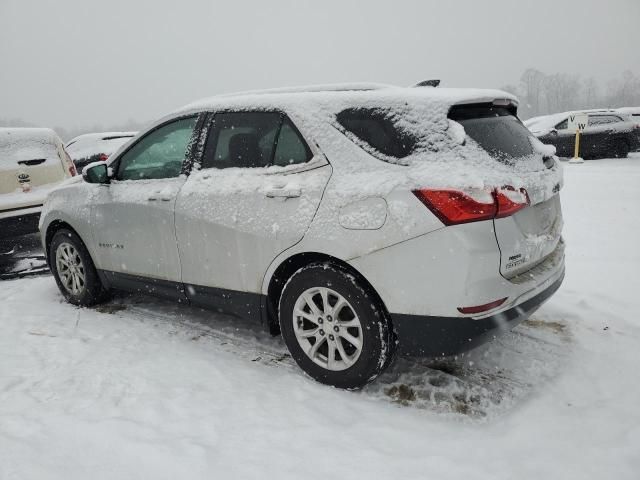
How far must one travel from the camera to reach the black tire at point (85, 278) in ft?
13.9

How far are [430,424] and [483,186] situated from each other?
1.26 meters

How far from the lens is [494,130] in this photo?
104 inches

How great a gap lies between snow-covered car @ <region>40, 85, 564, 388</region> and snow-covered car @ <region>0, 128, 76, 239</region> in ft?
10.6

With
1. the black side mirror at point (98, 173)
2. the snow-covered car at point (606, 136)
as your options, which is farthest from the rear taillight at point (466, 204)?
the snow-covered car at point (606, 136)

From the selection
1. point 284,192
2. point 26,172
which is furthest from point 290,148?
point 26,172

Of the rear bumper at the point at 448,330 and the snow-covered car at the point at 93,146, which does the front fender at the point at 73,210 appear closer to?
the rear bumper at the point at 448,330

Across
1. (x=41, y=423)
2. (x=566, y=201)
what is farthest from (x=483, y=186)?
(x=566, y=201)

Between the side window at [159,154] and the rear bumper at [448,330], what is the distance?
2035mm

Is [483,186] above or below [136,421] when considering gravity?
above

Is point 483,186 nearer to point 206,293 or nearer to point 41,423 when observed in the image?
point 206,293

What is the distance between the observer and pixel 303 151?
278 centimetres

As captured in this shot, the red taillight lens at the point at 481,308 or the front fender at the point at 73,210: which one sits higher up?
the front fender at the point at 73,210

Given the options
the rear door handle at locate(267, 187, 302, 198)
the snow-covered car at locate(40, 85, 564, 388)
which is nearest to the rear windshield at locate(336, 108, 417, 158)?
the snow-covered car at locate(40, 85, 564, 388)

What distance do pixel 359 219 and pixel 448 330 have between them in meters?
0.72
